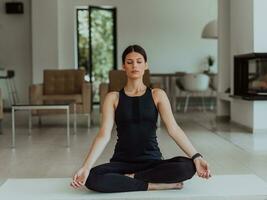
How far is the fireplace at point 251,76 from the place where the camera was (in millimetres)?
6780

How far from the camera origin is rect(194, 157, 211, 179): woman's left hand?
2.70 meters

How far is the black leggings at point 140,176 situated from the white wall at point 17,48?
9488 millimetres

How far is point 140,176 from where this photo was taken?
287 centimetres

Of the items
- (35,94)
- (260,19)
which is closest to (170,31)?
(35,94)

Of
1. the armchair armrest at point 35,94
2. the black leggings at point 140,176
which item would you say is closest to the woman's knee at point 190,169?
the black leggings at point 140,176

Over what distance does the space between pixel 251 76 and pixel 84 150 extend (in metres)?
2.90

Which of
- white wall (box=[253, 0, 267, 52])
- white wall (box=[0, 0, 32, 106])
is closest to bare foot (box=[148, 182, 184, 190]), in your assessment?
white wall (box=[253, 0, 267, 52])

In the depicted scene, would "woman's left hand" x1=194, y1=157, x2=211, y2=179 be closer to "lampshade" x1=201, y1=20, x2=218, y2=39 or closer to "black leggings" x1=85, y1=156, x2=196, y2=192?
"black leggings" x1=85, y1=156, x2=196, y2=192

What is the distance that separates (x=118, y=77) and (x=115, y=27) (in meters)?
4.49

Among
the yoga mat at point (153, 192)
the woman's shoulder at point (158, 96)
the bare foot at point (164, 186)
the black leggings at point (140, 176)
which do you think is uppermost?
the woman's shoulder at point (158, 96)

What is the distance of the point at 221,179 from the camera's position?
3.14 meters

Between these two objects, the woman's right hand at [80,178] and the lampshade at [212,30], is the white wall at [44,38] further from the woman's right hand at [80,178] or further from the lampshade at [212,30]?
the woman's right hand at [80,178]

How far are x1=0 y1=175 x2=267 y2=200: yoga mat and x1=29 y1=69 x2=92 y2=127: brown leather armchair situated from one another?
4.57m

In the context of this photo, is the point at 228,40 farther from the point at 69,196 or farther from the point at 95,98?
the point at 69,196
